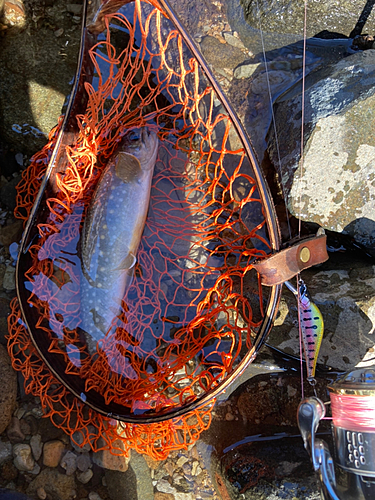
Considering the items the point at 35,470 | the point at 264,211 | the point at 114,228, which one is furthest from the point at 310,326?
the point at 35,470

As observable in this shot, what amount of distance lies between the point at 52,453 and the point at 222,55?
3.86 meters

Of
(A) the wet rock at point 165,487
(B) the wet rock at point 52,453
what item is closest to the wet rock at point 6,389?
(B) the wet rock at point 52,453

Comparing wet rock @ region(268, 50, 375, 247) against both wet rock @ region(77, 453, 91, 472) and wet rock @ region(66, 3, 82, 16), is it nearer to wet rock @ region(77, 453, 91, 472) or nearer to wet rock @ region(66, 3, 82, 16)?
wet rock @ region(66, 3, 82, 16)

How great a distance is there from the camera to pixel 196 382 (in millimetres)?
3098

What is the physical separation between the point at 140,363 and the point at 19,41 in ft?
10.2

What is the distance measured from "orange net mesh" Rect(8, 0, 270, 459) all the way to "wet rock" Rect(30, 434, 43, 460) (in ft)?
0.76

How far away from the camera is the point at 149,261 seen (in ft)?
10.1

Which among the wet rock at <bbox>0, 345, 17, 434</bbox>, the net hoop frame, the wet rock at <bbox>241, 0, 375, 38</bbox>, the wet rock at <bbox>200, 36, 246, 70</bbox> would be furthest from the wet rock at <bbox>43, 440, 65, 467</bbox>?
the wet rock at <bbox>241, 0, 375, 38</bbox>

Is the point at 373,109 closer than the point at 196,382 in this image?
Yes

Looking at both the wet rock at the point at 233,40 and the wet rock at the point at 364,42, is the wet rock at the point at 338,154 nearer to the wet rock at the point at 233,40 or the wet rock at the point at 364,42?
the wet rock at the point at 364,42

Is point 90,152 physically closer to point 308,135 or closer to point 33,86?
point 33,86

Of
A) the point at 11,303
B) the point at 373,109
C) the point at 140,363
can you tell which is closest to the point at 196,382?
the point at 140,363

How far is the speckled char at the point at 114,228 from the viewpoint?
2.88 meters

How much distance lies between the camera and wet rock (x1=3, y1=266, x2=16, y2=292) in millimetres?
3318
